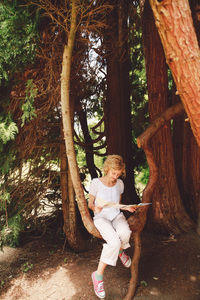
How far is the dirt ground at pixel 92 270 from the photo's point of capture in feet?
11.7

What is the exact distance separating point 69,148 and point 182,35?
2094mm

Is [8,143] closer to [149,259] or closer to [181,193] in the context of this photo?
[149,259]

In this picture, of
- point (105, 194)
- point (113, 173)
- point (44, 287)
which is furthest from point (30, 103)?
point (44, 287)

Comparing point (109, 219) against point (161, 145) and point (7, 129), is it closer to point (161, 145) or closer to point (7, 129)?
point (161, 145)

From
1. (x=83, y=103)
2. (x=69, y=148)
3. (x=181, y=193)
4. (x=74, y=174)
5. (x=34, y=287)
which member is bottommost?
(x=34, y=287)

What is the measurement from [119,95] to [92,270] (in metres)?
3.44

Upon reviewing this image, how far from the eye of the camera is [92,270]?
4.07m

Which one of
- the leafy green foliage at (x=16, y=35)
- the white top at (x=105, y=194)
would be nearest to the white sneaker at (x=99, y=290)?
the white top at (x=105, y=194)

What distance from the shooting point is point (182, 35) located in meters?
2.40

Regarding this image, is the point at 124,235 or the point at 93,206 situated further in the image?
the point at 93,206

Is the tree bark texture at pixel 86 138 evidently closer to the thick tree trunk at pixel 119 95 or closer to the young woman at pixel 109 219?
the thick tree trunk at pixel 119 95

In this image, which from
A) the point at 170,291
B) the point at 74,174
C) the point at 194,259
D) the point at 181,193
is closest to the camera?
the point at 170,291

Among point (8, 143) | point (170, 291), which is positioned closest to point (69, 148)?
point (8, 143)

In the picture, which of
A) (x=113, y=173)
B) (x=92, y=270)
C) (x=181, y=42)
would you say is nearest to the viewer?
(x=181, y=42)
